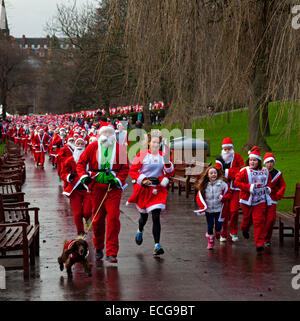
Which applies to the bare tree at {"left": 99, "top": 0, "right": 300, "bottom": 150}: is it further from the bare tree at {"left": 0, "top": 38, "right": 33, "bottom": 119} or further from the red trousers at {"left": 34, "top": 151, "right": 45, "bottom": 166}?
the bare tree at {"left": 0, "top": 38, "right": 33, "bottom": 119}

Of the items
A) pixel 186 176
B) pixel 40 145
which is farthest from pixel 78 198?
pixel 40 145

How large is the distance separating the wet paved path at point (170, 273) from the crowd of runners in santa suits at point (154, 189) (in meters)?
0.29

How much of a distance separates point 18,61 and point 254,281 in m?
66.2

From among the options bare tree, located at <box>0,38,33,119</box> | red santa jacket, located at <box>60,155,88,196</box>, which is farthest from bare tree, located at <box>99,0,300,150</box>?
bare tree, located at <box>0,38,33,119</box>

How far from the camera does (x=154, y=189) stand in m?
9.85

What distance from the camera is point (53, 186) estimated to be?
20125 millimetres

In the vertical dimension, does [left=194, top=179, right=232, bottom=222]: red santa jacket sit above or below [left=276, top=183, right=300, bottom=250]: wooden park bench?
above

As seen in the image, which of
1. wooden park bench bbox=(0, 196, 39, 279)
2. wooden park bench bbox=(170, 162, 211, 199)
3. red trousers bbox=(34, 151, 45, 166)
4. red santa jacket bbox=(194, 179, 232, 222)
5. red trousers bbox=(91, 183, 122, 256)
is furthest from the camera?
red trousers bbox=(34, 151, 45, 166)

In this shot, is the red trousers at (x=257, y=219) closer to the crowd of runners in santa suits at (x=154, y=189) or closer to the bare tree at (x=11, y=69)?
the crowd of runners in santa suits at (x=154, y=189)

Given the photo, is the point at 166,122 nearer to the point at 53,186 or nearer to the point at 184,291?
the point at 184,291

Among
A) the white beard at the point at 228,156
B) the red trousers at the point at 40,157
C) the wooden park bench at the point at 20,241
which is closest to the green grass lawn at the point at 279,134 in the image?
the white beard at the point at 228,156

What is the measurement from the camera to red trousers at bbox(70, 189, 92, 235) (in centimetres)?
1066

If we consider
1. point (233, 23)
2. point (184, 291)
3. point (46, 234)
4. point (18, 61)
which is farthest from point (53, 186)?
point (18, 61)

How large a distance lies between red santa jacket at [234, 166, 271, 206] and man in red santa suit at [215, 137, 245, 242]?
0.47 metres
